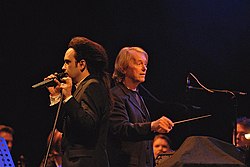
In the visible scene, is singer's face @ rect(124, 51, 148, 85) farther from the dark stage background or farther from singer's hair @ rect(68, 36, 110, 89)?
the dark stage background

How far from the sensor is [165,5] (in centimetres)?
674

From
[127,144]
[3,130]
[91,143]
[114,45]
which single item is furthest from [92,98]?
[114,45]

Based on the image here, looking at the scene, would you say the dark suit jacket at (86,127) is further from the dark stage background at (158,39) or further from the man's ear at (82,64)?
the dark stage background at (158,39)

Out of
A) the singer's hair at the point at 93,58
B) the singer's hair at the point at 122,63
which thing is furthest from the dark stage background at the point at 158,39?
the singer's hair at the point at 93,58

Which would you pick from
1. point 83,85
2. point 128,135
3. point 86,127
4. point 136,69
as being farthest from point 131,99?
point 86,127

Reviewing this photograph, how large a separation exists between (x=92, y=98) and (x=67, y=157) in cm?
37

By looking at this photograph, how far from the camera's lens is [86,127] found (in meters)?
2.87

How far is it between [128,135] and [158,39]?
3554 mm

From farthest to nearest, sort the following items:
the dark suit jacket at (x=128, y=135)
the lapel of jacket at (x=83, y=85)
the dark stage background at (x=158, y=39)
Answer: the dark stage background at (x=158, y=39) < the dark suit jacket at (x=128, y=135) < the lapel of jacket at (x=83, y=85)

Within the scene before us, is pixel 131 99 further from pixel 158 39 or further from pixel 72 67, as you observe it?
pixel 158 39

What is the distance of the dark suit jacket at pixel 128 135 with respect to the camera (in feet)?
11.2

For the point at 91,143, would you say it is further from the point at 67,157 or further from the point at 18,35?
the point at 18,35

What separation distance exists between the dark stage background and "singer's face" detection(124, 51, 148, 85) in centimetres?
289

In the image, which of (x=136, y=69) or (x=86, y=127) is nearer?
(x=86, y=127)
